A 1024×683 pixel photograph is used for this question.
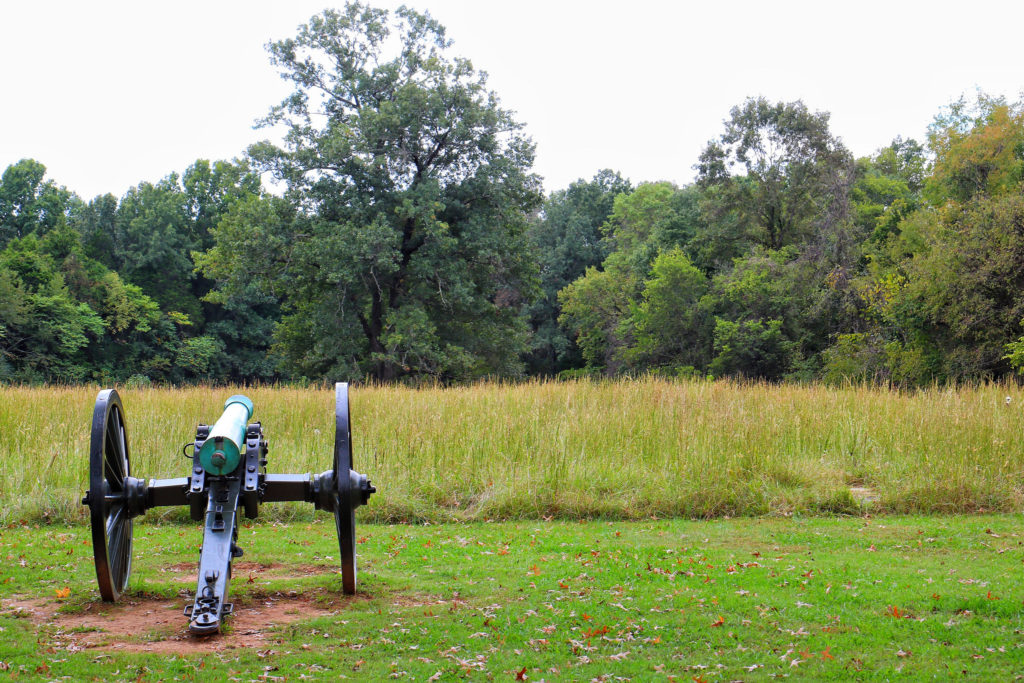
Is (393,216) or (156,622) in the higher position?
(393,216)

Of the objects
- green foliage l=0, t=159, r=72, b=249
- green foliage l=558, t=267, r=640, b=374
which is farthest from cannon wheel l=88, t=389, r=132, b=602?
green foliage l=0, t=159, r=72, b=249

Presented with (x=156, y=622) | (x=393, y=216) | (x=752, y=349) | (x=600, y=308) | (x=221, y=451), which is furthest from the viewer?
(x=600, y=308)

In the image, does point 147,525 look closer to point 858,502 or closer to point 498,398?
point 498,398

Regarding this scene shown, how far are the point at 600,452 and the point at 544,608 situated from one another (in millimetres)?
4780

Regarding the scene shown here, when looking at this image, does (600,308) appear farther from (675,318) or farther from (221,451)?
(221,451)

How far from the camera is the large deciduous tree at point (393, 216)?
2652 cm

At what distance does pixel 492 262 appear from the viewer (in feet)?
92.3

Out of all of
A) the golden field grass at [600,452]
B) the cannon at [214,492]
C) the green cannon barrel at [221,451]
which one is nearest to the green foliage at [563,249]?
the golden field grass at [600,452]

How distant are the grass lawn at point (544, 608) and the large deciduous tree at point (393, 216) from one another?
63.8 feet

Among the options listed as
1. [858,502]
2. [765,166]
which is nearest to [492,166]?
[765,166]

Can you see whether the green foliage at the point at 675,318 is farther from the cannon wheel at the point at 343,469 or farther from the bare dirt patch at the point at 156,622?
the cannon wheel at the point at 343,469

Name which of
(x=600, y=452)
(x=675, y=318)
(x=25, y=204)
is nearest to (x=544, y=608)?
(x=600, y=452)

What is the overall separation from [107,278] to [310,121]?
1541 centimetres

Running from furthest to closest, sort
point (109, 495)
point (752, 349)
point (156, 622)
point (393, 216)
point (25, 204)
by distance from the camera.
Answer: point (25, 204)
point (752, 349)
point (393, 216)
point (109, 495)
point (156, 622)
